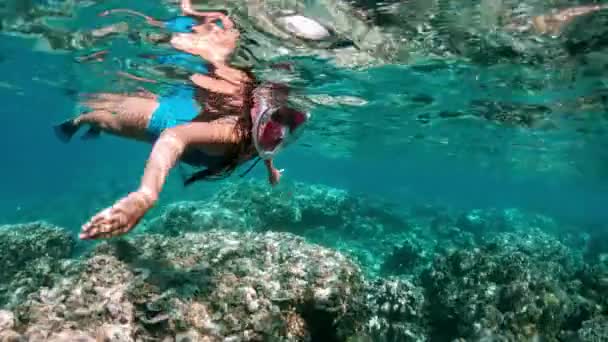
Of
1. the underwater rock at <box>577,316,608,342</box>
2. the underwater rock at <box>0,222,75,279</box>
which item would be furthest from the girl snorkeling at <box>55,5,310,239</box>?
the underwater rock at <box>577,316,608,342</box>

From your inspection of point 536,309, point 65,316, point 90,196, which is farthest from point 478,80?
point 90,196

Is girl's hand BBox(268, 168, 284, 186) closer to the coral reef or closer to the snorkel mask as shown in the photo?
the snorkel mask

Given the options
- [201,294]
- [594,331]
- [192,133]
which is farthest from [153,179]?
[594,331]

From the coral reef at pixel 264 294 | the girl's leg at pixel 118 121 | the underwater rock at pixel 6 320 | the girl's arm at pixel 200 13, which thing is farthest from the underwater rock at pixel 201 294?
the girl's arm at pixel 200 13

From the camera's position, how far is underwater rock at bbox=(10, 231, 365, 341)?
462 cm

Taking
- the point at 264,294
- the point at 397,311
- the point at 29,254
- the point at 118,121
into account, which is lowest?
the point at 29,254

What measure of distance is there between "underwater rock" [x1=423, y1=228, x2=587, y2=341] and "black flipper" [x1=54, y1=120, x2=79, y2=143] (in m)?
9.12

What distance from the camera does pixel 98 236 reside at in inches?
99.3

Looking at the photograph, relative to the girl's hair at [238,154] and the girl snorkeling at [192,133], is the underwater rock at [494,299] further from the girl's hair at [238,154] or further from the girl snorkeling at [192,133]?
the girl's hair at [238,154]

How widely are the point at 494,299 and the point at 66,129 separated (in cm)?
994

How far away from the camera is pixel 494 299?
358 inches

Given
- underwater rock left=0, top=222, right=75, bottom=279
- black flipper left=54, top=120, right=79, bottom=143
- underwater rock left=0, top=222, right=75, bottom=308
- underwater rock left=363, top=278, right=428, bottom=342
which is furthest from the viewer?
underwater rock left=0, top=222, right=75, bottom=279

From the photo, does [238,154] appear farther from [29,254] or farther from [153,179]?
[29,254]

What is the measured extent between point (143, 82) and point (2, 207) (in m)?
42.1
